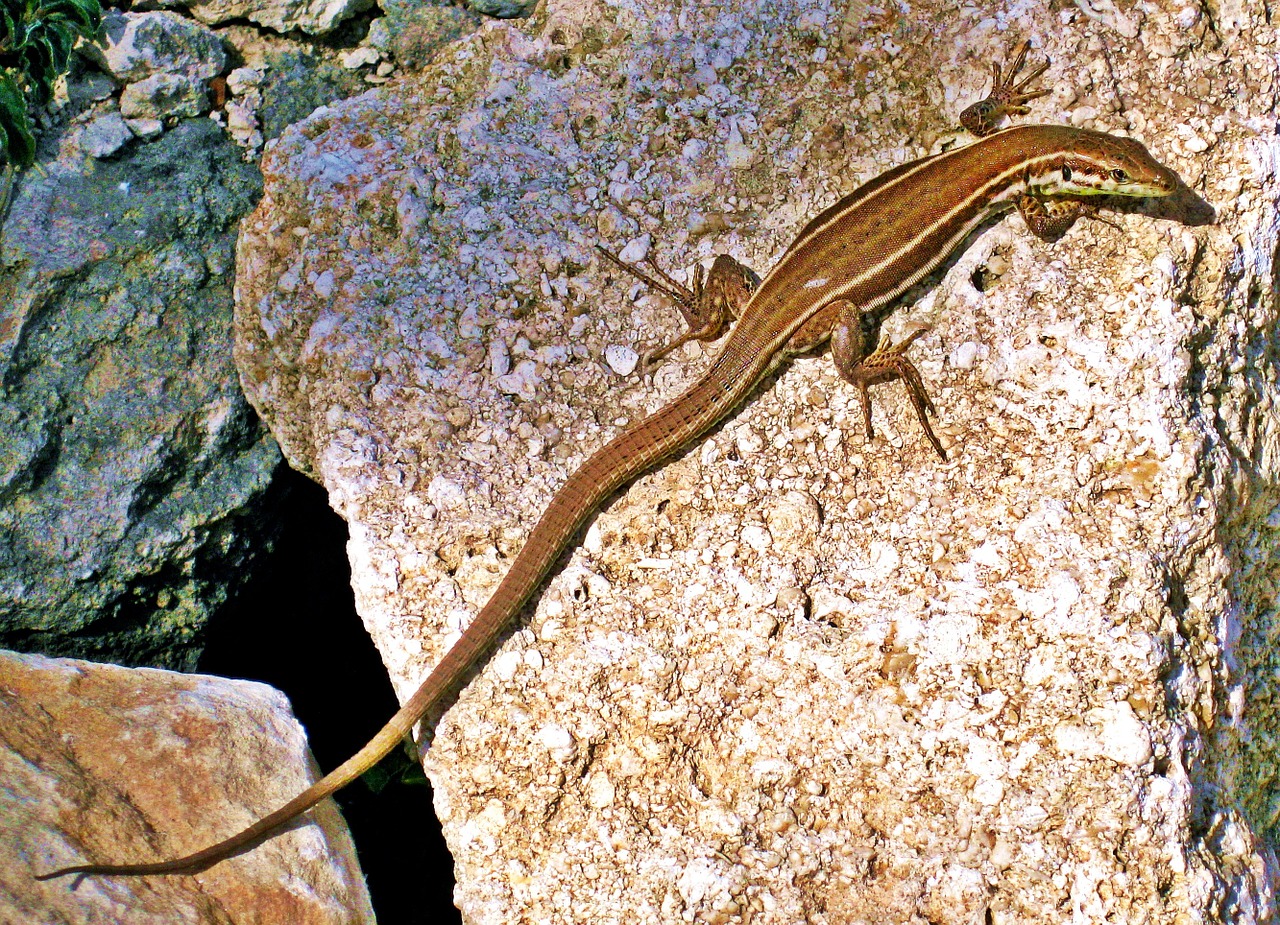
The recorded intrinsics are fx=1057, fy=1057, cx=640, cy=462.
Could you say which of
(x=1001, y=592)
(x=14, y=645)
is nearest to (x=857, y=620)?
(x=1001, y=592)

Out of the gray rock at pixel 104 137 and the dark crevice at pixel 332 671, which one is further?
the dark crevice at pixel 332 671

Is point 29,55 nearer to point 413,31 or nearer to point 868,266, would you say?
point 413,31

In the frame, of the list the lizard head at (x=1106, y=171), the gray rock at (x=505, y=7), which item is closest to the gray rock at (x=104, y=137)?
the gray rock at (x=505, y=7)

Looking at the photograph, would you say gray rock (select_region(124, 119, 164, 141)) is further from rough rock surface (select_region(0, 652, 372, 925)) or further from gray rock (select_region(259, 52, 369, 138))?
rough rock surface (select_region(0, 652, 372, 925))

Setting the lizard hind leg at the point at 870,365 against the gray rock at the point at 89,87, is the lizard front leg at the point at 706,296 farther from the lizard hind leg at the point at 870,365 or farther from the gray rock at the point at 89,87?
the gray rock at the point at 89,87

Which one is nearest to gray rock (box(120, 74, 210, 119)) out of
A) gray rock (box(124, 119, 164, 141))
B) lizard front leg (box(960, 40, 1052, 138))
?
gray rock (box(124, 119, 164, 141))
